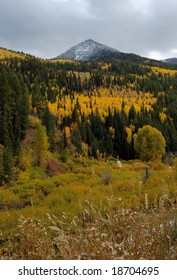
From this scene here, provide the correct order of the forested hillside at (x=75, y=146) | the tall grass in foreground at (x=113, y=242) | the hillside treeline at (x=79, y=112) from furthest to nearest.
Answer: the hillside treeline at (x=79, y=112) → the forested hillside at (x=75, y=146) → the tall grass in foreground at (x=113, y=242)

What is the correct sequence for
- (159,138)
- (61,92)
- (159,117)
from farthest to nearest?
(61,92), (159,117), (159,138)

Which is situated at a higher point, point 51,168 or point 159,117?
point 159,117

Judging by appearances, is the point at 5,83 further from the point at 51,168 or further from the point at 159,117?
the point at 159,117

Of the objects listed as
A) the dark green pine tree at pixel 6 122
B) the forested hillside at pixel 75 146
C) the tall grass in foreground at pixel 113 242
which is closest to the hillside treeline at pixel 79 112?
the dark green pine tree at pixel 6 122

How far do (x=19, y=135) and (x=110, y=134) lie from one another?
56.4m

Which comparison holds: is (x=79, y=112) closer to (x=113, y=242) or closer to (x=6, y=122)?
(x=6, y=122)

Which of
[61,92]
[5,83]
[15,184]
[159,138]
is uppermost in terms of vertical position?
[61,92]

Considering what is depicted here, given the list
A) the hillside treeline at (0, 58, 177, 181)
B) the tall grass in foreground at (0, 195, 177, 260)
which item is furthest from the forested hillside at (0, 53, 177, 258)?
the hillside treeline at (0, 58, 177, 181)

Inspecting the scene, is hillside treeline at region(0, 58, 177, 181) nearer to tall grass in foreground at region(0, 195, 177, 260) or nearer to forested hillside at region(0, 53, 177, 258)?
forested hillside at region(0, 53, 177, 258)

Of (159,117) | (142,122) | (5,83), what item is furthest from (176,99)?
(5,83)

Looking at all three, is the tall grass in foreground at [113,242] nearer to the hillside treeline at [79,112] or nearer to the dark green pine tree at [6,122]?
the hillside treeline at [79,112]

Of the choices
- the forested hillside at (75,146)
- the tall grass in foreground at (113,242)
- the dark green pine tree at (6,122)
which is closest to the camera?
the tall grass in foreground at (113,242)

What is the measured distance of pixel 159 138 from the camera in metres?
79.8

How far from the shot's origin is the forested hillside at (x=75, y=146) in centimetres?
1944
